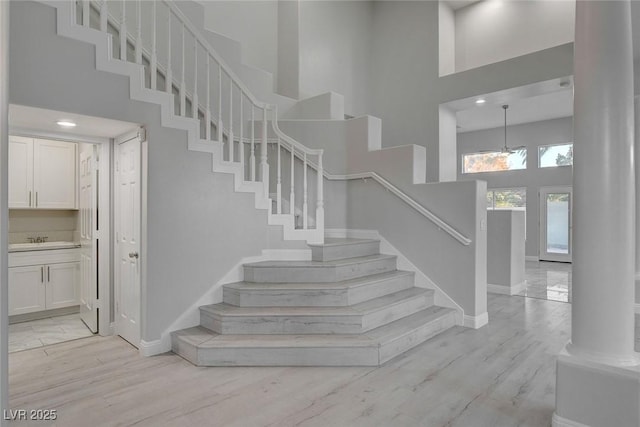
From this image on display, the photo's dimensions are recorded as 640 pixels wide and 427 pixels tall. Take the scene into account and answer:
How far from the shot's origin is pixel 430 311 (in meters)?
4.02

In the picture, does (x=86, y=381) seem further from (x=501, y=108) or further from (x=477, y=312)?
(x=501, y=108)

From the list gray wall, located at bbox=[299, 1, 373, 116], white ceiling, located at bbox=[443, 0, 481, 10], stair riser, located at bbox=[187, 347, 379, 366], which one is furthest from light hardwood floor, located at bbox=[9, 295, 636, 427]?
white ceiling, located at bbox=[443, 0, 481, 10]

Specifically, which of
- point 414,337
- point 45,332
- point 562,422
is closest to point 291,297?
point 414,337

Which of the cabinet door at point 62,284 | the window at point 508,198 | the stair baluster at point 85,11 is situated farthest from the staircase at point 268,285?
the window at point 508,198

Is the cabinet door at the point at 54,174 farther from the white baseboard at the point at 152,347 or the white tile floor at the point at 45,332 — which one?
the white baseboard at the point at 152,347

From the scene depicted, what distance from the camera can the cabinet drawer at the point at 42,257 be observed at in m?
4.25

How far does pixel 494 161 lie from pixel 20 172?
422 inches

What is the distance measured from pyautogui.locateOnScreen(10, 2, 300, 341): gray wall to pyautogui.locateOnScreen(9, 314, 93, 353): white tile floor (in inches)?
48.9

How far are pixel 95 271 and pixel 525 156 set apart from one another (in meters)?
10.4

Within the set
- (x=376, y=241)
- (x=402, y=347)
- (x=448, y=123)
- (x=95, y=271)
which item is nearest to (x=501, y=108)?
(x=448, y=123)

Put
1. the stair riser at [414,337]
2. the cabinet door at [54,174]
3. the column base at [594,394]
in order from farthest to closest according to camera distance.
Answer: the cabinet door at [54,174] → the stair riser at [414,337] → the column base at [594,394]

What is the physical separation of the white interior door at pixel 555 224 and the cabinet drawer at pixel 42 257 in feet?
34.3

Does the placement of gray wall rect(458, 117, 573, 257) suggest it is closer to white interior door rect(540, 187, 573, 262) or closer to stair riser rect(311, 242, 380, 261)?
white interior door rect(540, 187, 573, 262)

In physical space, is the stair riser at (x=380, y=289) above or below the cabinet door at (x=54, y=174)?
below
